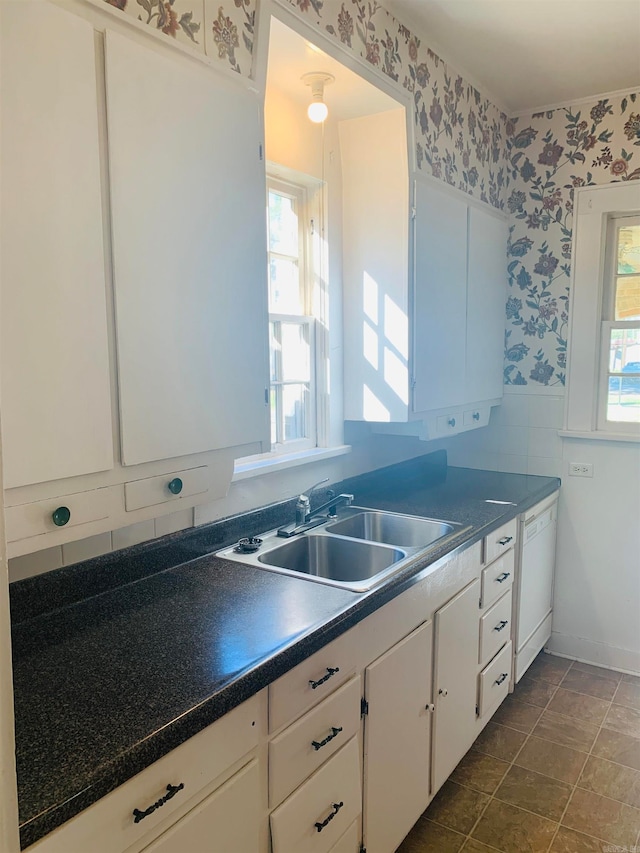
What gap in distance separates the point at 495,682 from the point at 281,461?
1.29 m

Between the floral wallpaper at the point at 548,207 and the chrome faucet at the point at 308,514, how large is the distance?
4.79 feet

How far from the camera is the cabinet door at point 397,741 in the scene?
1696mm

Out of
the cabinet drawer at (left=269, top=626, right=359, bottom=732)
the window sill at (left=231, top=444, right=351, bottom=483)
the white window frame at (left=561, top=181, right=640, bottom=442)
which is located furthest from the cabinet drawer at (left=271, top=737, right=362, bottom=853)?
the white window frame at (left=561, top=181, right=640, bottom=442)

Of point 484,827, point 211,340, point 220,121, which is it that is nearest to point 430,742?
point 484,827

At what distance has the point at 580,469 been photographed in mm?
3178

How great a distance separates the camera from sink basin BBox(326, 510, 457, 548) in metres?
2.31

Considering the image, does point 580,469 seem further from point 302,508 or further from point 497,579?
point 302,508

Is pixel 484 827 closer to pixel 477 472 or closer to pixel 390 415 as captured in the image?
pixel 390 415

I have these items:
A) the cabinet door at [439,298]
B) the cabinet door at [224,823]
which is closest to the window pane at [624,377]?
the cabinet door at [439,298]

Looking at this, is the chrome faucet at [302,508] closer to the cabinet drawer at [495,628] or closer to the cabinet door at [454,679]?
the cabinet door at [454,679]

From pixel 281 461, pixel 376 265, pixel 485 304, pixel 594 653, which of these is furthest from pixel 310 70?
pixel 594 653

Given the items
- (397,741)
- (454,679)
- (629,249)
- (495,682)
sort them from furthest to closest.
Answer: (629,249)
(495,682)
(454,679)
(397,741)

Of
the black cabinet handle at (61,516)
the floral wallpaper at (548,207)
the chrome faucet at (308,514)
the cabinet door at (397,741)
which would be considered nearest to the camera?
the black cabinet handle at (61,516)

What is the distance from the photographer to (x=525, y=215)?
3246mm
